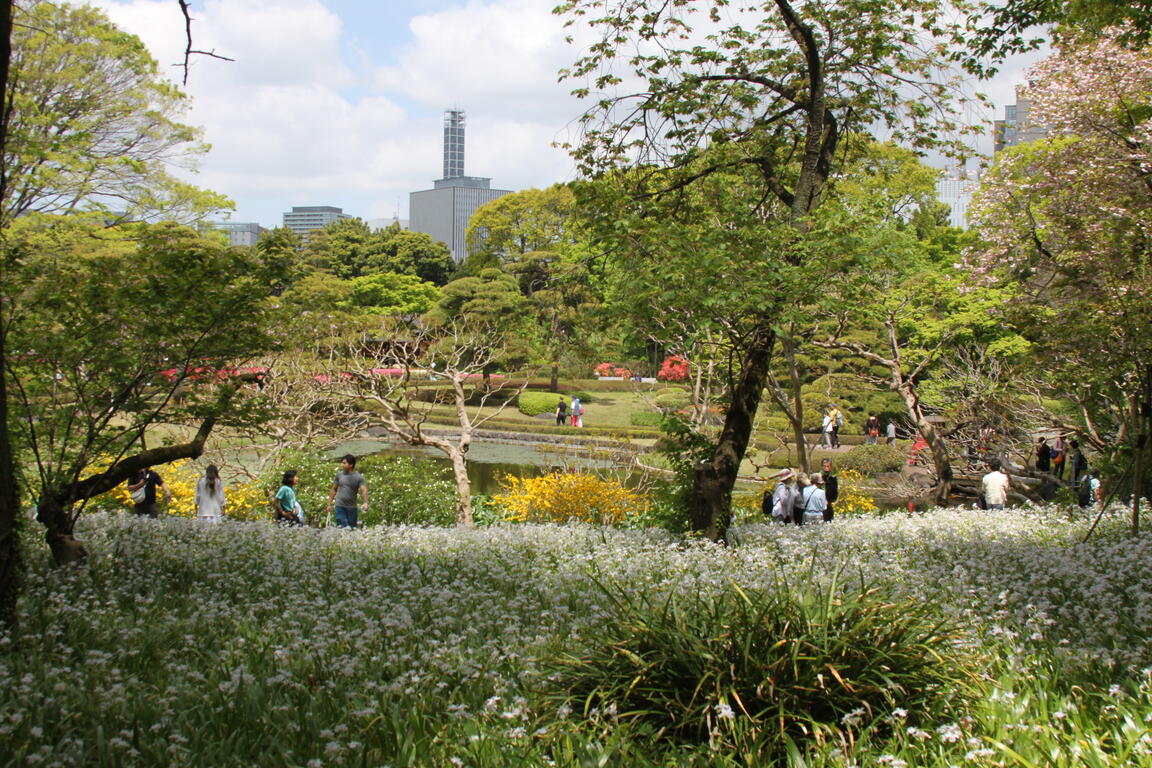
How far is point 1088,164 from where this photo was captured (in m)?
13.0

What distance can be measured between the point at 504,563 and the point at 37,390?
3.76 meters

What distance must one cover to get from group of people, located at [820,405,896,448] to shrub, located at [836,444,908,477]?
1.97 meters

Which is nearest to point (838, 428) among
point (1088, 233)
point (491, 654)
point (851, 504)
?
point (851, 504)

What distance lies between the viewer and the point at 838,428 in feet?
80.4

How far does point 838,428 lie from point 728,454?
17.5m

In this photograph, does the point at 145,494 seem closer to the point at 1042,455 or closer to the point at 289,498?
the point at 289,498

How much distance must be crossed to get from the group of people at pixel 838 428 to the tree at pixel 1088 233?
651 centimetres

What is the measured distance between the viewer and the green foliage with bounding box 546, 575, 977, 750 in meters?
3.60

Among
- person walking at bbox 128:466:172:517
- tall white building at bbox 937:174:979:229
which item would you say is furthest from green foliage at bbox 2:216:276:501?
tall white building at bbox 937:174:979:229

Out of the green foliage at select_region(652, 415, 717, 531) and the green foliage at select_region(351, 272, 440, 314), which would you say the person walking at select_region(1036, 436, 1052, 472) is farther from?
the green foliage at select_region(351, 272, 440, 314)

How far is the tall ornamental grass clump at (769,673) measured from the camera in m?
3.58

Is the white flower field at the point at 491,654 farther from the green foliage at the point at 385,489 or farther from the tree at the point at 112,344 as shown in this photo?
the green foliage at the point at 385,489

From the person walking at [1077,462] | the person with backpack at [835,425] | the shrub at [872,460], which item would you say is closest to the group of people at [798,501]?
the person walking at [1077,462]

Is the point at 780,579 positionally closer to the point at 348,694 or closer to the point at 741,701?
the point at 741,701
